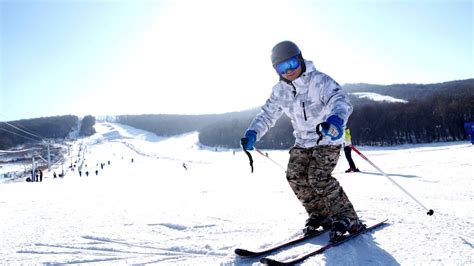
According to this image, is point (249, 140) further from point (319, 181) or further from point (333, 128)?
point (333, 128)

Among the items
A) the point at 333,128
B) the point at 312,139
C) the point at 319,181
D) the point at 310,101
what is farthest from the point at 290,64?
the point at 319,181

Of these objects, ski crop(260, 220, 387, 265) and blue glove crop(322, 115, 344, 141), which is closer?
ski crop(260, 220, 387, 265)

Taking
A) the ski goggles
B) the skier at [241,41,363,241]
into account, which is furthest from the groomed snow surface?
the ski goggles

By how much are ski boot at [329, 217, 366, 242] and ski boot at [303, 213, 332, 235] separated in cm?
32

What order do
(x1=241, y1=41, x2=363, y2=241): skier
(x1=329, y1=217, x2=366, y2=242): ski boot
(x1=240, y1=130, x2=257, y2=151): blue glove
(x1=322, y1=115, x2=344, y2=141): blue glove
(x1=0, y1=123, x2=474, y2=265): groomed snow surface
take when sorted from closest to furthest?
(x1=0, y1=123, x2=474, y2=265): groomed snow surface → (x1=322, y1=115, x2=344, y2=141): blue glove → (x1=329, y1=217, x2=366, y2=242): ski boot → (x1=241, y1=41, x2=363, y2=241): skier → (x1=240, y1=130, x2=257, y2=151): blue glove

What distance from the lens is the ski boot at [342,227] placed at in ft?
9.87

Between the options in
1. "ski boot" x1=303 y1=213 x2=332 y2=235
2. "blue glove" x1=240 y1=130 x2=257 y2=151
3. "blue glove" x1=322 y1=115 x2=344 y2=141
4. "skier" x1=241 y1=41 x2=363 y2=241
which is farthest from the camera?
"blue glove" x1=240 y1=130 x2=257 y2=151

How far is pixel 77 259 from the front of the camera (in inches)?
111

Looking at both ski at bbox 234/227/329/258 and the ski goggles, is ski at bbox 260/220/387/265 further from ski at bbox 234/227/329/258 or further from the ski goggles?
the ski goggles

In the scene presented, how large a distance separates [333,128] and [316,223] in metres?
1.12

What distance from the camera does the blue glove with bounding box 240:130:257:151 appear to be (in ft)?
12.3

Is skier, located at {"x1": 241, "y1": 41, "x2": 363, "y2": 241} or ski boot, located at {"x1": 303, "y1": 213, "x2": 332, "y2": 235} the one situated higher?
skier, located at {"x1": 241, "y1": 41, "x2": 363, "y2": 241}

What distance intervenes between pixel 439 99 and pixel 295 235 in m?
82.8

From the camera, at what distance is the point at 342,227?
3053 mm
